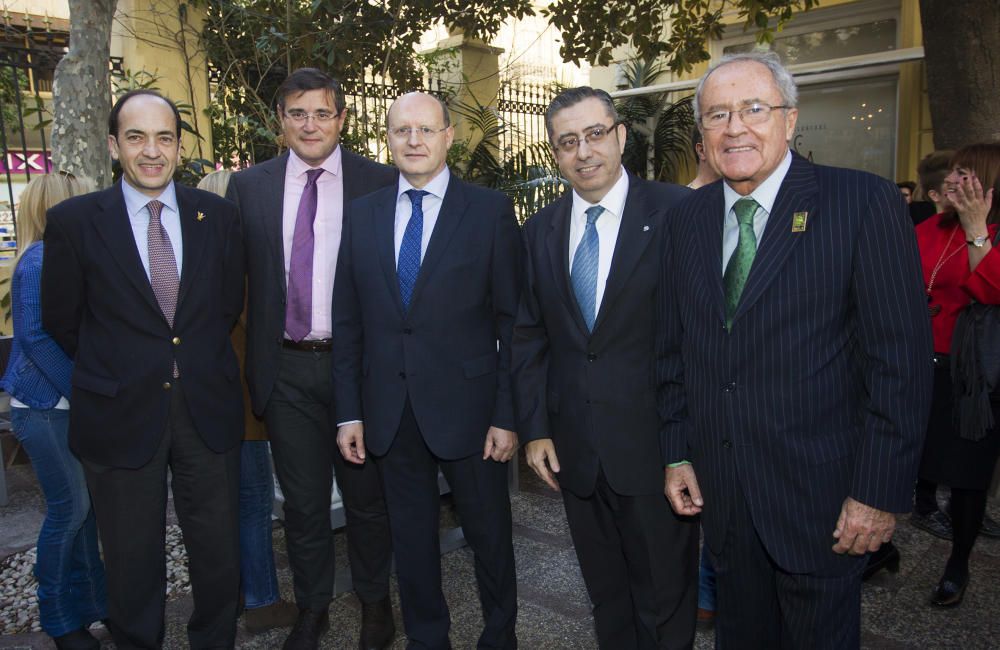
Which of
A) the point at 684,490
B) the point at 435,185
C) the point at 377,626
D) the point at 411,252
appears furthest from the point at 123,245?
the point at 684,490

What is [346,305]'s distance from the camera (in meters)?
2.99

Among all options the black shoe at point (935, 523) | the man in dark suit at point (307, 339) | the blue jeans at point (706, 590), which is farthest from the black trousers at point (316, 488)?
the black shoe at point (935, 523)

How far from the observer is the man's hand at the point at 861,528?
6.57ft

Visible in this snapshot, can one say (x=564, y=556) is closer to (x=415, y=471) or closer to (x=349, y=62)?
(x=415, y=471)

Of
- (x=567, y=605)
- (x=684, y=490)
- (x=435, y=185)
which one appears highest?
(x=435, y=185)

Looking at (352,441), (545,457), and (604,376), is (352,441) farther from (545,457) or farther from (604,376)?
(604,376)

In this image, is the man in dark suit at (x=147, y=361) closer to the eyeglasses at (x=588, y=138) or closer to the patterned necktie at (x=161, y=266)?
the patterned necktie at (x=161, y=266)

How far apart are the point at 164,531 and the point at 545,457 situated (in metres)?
1.43

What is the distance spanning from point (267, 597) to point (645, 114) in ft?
32.6

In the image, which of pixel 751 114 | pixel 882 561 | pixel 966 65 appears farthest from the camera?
pixel 966 65

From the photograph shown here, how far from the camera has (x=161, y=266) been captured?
2818 mm

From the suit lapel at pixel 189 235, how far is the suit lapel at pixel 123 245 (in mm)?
122

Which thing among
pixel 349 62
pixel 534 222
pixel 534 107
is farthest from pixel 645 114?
pixel 534 222

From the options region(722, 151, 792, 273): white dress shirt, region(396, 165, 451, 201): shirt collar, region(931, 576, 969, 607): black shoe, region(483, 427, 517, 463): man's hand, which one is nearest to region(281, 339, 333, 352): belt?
region(396, 165, 451, 201): shirt collar
